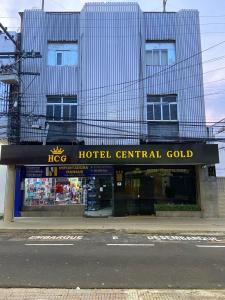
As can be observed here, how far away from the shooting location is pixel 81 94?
2123 centimetres

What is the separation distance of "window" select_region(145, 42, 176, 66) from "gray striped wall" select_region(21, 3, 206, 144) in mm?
391

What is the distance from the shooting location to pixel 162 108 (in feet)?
70.5

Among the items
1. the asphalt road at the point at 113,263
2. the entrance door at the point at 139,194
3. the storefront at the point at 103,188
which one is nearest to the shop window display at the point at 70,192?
the storefront at the point at 103,188

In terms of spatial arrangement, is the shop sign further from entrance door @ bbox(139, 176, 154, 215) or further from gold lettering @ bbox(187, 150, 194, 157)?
gold lettering @ bbox(187, 150, 194, 157)

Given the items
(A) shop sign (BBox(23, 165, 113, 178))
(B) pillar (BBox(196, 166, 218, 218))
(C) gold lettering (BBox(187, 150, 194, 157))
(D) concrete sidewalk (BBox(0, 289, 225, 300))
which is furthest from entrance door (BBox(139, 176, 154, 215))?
(D) concrete sidewalk (BBox(0, 289, 225, 300))

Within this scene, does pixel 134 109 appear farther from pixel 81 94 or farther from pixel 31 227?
pixel 31 227

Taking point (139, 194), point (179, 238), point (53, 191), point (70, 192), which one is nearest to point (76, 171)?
point (70, 192)

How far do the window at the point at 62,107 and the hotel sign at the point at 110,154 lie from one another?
264cm

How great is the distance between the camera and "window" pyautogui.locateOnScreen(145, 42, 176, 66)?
2200 centimetres

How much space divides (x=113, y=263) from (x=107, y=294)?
100 inches

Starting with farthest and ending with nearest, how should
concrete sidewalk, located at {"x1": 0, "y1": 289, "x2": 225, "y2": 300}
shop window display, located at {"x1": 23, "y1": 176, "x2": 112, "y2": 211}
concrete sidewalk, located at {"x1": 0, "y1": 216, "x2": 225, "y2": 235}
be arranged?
shop window display, located at {"x1": 23, "y1": 176, "x2": 112, "y2": 211} < concrete sidewalk, located at {"x1": 0, "y1": 216, "x2": 225, "y2": 235} < concrete sidewalk, located at {"x1": 0, "y1": 289, "x2": 225, "y2": 300}

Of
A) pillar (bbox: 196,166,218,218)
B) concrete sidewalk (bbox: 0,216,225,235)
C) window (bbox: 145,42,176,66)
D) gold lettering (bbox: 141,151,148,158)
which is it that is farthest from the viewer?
window (bbox: 145,42,176,66)

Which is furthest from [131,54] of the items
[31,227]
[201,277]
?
[201,277]

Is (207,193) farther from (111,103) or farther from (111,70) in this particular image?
(111,70)
